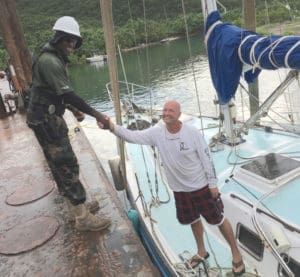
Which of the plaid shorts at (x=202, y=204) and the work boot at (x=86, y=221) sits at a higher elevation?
the plaid shorts at (x=202, y=204)

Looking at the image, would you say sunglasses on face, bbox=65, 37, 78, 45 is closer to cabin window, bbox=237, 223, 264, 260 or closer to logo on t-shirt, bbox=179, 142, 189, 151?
logo on t-shirt, bbox=179, 142, 189, 151

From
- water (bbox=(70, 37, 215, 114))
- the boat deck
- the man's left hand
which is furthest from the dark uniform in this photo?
water (bbox=(70, 37, 215, 114))

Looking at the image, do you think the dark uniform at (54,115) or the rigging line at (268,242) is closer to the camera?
the rigging line at (268,242)

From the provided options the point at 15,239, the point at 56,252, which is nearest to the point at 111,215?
the point at 56,252

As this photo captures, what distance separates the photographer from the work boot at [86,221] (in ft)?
13.0

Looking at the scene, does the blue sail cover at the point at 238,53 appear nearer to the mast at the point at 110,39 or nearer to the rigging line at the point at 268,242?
the mast at the point at 110,39

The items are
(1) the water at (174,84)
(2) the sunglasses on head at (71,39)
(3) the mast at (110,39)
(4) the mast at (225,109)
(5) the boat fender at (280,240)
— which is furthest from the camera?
(1) the water at (174,84)

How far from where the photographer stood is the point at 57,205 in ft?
15.5

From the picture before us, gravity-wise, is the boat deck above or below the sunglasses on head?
below

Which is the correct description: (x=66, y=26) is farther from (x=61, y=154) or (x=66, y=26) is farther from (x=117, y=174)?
(x=117, y=174)

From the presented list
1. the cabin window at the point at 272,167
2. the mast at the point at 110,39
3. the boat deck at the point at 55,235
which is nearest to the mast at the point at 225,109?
the cabin window at the point at 272,167

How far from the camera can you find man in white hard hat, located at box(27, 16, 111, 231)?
3396mm

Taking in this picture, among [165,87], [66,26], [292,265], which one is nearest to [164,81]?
[165,87]

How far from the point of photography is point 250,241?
13.0 feet
